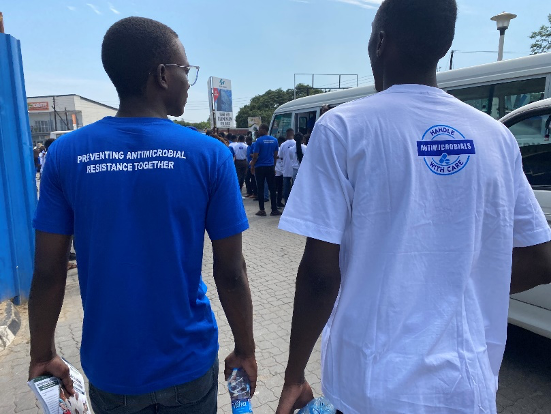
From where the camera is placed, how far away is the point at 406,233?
1.08 metres

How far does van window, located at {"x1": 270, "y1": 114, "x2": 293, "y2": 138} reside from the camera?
12.3 meters

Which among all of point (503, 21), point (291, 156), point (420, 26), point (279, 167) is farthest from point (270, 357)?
point (503, 21)

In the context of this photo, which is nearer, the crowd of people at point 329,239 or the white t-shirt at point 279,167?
the crowd of people at point 329,239

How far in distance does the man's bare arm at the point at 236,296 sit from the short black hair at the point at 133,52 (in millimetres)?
623

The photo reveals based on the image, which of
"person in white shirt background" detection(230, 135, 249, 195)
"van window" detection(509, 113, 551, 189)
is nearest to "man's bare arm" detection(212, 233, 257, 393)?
"van window" detection(509, 113, 551, 189)

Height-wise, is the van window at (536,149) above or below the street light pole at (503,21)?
below

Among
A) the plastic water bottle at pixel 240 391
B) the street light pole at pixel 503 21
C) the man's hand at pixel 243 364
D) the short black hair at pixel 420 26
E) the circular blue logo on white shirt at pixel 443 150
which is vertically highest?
the street light pole at pixel 503 21

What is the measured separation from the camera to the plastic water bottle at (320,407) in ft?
3.88

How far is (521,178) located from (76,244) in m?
1.43

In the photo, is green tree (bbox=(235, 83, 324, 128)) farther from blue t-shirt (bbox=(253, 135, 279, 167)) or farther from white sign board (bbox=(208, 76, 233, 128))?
blue t-shirt (bbox=(253, 135, 279, 167))

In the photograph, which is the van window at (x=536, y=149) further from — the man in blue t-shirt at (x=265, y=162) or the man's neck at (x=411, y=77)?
the man in blue t-shirt at (x=265, y=162)

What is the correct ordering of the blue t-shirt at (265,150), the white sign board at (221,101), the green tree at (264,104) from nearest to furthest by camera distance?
the blue t-shirt at (265,150) < the white sign board at (221,101) < the green tree at (264,104)

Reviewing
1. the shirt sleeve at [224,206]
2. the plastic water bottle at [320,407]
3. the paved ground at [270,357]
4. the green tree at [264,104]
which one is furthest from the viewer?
the green tree at [264,104]

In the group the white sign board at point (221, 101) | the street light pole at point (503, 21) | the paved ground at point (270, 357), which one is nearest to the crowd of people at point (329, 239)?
the paved ground at point (270, 357)
